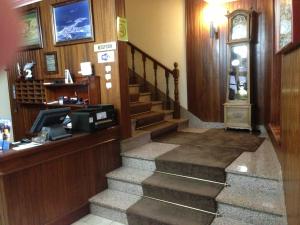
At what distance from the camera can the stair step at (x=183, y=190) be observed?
2.58 meters

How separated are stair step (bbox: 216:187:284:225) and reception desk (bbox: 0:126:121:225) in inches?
56.9

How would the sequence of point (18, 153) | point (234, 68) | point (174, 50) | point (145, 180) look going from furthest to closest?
point (174, 50)
point (234, 68)
point (145, 180)
point (18, 153)

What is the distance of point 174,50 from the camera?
5191mm

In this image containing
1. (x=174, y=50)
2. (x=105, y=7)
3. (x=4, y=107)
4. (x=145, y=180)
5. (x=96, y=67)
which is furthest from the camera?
(x=174, y=50)

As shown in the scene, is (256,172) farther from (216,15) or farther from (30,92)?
(30,92)

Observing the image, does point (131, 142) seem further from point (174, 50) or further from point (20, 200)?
point (174, 50)

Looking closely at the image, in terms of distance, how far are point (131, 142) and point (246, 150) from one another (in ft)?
4.94

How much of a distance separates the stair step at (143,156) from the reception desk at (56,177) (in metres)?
0.15

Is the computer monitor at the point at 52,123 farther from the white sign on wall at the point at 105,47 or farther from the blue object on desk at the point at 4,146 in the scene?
the white sign on wall at the point at 105,47

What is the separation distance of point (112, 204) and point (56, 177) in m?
0.67

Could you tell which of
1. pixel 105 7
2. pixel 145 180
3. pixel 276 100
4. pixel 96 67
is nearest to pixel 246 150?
pixel 276 100

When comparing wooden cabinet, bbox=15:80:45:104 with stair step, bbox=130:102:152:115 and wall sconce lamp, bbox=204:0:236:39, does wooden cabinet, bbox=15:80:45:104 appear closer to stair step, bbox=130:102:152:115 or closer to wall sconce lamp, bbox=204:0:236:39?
stair step, bbox=130:102:152:115

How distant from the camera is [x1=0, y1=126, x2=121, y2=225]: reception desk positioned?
230cm

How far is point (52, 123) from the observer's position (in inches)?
106
